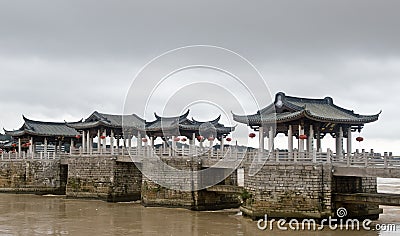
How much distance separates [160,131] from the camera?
31719mm

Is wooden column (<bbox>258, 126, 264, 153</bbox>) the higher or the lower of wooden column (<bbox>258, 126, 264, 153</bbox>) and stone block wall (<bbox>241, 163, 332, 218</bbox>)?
the higher

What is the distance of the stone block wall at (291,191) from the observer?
18.7 meters

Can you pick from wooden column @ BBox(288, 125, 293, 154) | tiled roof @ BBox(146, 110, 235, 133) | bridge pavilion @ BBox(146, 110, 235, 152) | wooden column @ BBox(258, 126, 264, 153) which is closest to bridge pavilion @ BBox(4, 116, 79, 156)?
tiled roof @ BBox(146, 110, 235, 133)

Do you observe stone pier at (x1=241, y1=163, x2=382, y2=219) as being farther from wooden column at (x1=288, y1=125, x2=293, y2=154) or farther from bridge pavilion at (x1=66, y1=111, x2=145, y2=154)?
bridge pavilion at (x1=66, y1=111, x2=145, y2=154)

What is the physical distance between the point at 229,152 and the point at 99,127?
13.4m

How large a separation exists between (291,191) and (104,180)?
40.9 feet

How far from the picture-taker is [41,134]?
37.2 meters

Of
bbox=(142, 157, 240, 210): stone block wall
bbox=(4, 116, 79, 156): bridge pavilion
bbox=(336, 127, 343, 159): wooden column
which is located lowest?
bbox=(142, 157, 240, 210): stone block wall

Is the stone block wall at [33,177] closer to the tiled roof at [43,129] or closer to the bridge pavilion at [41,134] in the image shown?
the bridge pavilion at [41,134]

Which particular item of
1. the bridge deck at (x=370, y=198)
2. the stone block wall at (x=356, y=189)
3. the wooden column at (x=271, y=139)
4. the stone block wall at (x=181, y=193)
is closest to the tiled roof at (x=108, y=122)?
the stone block wall at (x=181, y=193)

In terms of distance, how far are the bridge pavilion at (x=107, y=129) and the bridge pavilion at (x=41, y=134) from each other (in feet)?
10.5

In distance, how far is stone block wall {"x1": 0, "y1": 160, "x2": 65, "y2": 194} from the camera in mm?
32969

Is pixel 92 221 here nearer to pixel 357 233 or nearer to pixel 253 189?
pixel 253 189

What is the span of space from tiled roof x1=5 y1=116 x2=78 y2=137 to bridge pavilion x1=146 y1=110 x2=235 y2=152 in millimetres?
8312
